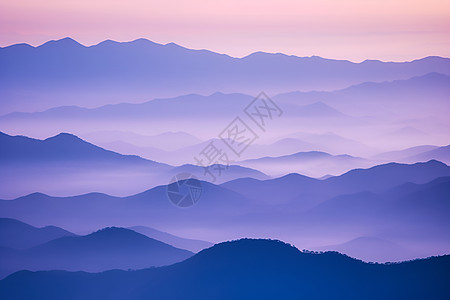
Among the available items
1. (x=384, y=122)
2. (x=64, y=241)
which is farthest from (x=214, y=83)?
(x=64, y=241)

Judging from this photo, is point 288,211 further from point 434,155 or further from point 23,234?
point 23,234

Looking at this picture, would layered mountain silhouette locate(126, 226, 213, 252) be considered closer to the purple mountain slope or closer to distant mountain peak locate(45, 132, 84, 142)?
the purple mountain slope

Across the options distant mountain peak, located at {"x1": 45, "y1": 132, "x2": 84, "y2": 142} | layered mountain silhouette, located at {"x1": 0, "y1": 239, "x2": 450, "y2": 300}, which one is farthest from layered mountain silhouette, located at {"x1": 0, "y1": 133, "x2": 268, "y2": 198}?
layered mountain silhouette, located at {"x1": 0, "y1": 239, "x2": 450, "y2": 300}

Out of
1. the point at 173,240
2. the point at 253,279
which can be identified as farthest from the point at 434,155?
the point at 253,279

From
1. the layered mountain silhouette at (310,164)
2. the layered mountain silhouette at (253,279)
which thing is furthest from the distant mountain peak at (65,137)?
the layered mountain silhouette at (253,279)

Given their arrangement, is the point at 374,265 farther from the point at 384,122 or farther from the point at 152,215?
the point at 384,122

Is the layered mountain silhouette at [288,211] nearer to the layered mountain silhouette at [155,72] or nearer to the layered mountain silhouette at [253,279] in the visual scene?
the layered mountain silhouette at [253,279]
